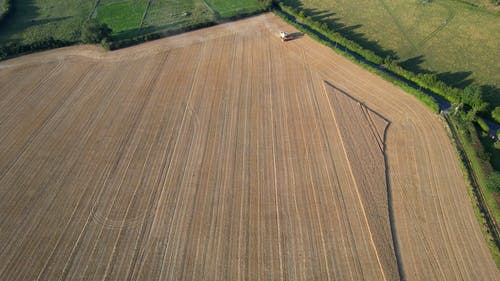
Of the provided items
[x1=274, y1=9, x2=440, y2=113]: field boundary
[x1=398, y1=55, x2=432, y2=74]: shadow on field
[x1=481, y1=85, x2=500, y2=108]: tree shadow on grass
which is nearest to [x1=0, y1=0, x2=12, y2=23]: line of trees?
[x1=274, y1=9, x2=440, y2=113]: field boundary

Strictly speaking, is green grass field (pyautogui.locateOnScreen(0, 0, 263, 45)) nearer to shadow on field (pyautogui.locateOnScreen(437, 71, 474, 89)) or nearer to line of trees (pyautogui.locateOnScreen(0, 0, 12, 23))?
line of trees (pyautogui.locateOnScreen(0, 0, 12, 23))

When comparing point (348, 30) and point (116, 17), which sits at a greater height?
point (348, 30)

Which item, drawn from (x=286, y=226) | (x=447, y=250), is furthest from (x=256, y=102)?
(x=447, y=250)

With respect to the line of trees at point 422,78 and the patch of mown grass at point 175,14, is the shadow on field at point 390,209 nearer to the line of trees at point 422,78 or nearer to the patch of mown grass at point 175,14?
the line of trees at point 422,78

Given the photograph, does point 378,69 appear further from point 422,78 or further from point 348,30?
point 348,30

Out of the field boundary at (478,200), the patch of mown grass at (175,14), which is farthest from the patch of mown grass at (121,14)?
the field boundary at (478,200)

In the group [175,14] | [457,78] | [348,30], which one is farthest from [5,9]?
[457,78]
